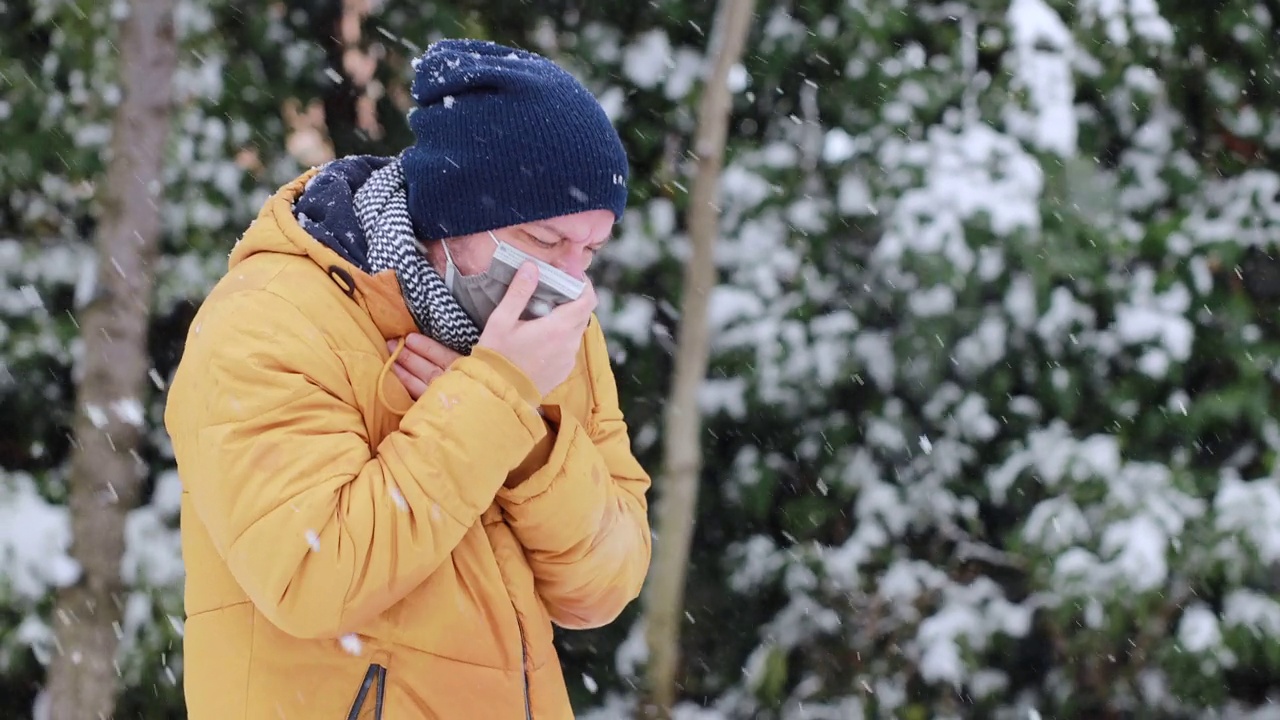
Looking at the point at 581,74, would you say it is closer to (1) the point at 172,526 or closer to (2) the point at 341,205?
(1) the point at 172,526

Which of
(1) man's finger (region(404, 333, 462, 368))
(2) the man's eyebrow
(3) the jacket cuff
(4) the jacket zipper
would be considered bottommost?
(4) the jacket zipper

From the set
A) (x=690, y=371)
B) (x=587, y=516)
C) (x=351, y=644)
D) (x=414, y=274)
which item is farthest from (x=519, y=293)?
(x=690, y=371)

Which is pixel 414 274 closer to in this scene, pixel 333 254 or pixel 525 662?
pixel 333 254

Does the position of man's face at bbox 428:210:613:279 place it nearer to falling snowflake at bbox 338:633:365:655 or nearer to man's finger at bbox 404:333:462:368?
man's finger at bbox 404:333:462:368

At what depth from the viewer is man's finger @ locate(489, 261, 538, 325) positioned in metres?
1.35

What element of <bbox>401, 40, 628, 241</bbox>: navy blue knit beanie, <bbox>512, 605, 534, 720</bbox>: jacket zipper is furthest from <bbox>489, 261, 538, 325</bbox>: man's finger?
<bbox>512, 605, 534, 720</bbox>: jacket zipper

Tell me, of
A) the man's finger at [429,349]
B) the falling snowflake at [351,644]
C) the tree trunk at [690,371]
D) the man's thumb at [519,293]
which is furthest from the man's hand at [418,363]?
the tree trunk at [690,371]

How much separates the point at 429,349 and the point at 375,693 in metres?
0.41

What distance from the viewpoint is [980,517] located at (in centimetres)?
441

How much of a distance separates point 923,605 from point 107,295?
2.96m

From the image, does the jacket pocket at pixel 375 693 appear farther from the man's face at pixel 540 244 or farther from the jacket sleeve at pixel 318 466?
the man's face at pixel 540 244

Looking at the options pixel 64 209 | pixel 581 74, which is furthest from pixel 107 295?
pixel 581 74

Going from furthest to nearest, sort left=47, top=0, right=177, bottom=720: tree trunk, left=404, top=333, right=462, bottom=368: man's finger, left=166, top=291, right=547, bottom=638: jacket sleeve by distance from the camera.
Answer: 1. left=47, top=0, right=177, bottom=720: tree trunk
2. left=404, top=333, right=462, bottom=368: man's finger
3. left=166, top=291, right=547, bottom=638: jacket sleeve

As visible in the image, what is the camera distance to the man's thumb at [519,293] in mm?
1350
